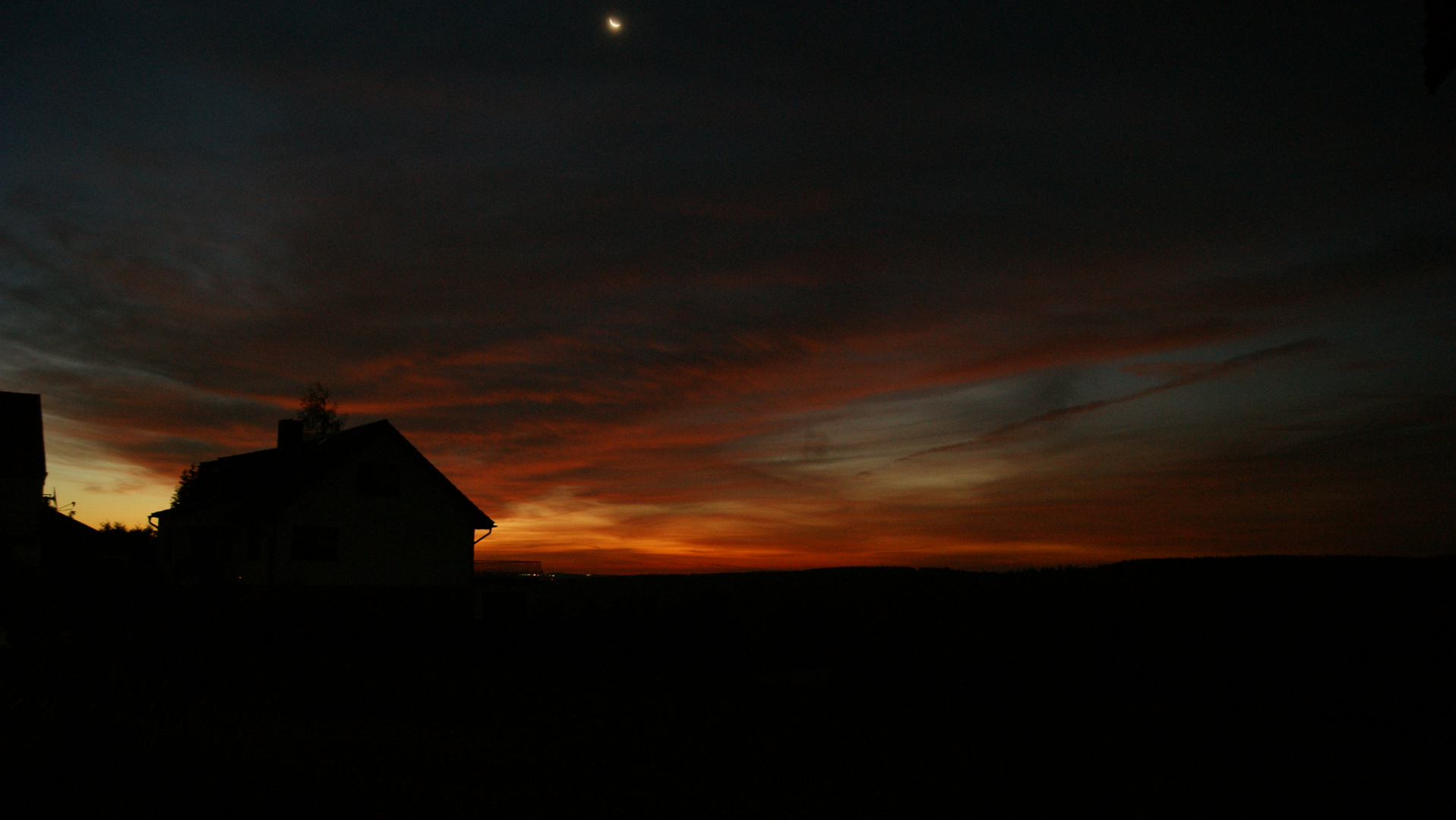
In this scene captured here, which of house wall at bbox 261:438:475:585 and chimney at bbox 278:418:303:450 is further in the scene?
chimney at bbox 278:418:303:450

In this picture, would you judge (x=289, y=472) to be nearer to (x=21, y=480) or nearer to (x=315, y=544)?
(x=315, y=544)

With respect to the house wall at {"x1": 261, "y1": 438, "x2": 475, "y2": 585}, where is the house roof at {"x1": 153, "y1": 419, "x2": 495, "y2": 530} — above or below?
above

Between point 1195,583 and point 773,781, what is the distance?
33.3m

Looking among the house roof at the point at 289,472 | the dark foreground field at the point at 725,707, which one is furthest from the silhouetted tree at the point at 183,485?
the dark foreground field at the point at 725,707

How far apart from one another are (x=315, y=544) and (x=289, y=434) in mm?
8743

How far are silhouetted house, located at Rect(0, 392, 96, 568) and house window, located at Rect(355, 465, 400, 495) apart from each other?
975 cm

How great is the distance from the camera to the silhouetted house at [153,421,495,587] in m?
34.6

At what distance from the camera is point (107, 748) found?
28.9 feet

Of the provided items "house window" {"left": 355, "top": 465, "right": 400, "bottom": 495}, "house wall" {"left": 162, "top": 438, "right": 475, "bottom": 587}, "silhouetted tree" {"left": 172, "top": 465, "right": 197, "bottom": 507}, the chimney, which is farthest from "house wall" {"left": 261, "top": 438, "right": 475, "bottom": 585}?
"silhouetted tree" {"left": 172, "top": 465, "right": 197, "bottom": 507}

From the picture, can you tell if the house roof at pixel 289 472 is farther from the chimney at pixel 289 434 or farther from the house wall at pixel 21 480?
the house wall at pixel 21 480

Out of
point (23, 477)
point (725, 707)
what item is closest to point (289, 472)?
point (23, 477)

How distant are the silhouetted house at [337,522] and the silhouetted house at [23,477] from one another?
4.86 m

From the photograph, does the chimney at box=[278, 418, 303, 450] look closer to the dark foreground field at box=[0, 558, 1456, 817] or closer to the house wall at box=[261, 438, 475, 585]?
the house wall at box=[261, 438, 475, 585]

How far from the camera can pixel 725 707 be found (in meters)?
20.2
